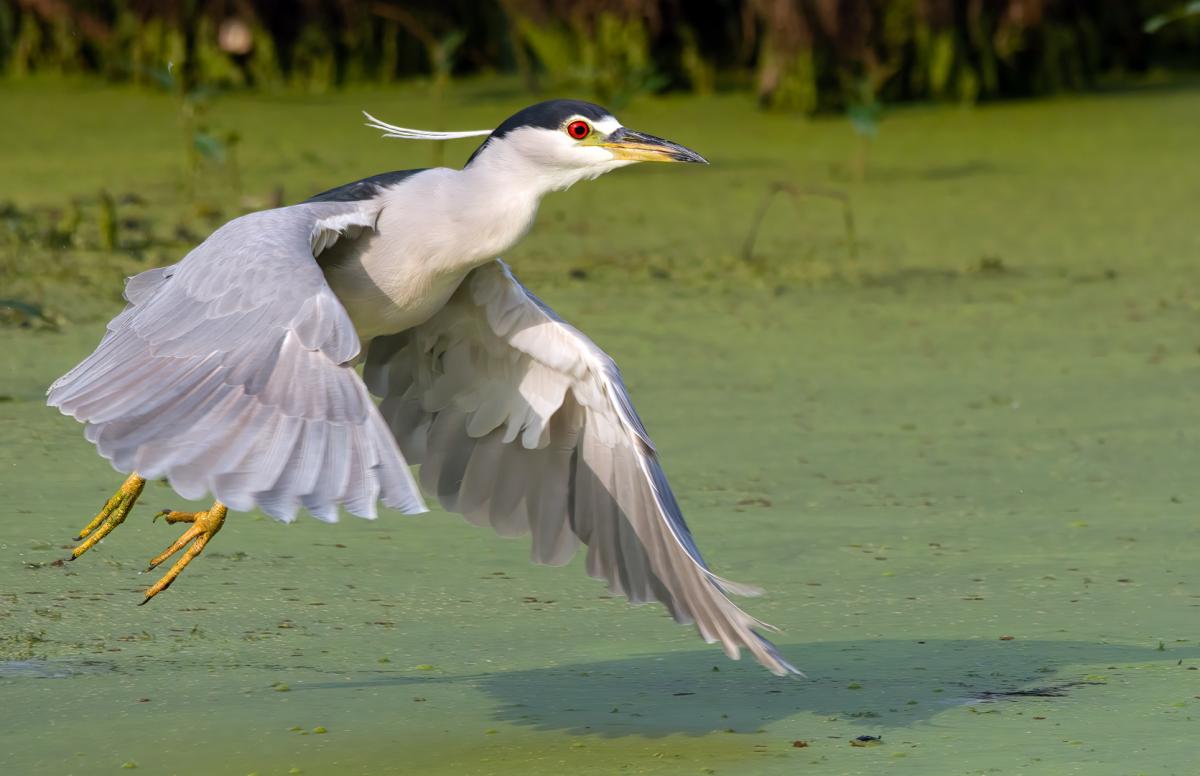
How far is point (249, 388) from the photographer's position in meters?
2.78

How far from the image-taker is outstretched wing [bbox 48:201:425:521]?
8.44 feet

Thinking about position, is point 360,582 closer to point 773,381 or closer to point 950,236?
point 773,381

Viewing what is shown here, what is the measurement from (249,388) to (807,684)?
3.54ft

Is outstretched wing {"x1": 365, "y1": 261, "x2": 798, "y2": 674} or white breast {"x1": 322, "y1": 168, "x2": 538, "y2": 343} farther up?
white breast {"x1": 322, "y1": 168, "x2": 538, "y2": 343}

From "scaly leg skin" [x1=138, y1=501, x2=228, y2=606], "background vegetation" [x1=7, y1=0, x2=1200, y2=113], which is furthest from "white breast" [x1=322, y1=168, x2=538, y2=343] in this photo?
"background vegetation" [x1=7, y1=0, x2=1200, y2=113]

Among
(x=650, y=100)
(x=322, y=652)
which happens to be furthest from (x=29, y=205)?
(x=322, y=652)

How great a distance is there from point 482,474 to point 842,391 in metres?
2.00

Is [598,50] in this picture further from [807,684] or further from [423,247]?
[807,684]

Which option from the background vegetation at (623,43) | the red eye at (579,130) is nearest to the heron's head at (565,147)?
the red eye at (579,130)

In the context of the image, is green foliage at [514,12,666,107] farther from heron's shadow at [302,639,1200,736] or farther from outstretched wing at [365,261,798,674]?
heron's shadow at [302,639,1200,736]

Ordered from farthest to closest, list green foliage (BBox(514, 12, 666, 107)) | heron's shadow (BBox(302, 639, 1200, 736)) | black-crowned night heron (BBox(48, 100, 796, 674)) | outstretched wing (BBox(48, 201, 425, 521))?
green foliage (BBox(514, 12, 666, 107)) < heron's shadow (BBox(302, 639, 1200, 736)) < black-crowned night heron (BBox(48, 100, 796, 674)) < outstretched wing (BBox(48, 201, 425, 521))

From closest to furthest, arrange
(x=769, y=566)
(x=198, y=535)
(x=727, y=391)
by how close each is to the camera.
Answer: (x=198, y=535)
(x=769, y=566)
(x=727, y=391)

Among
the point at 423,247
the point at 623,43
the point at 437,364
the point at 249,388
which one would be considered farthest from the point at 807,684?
the point at 623,43

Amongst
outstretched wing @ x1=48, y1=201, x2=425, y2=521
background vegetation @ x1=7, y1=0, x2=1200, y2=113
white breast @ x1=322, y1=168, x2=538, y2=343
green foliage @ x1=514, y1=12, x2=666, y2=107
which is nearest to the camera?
outstretched wing @ x1=48, y1=201, x2=425, y2=521
